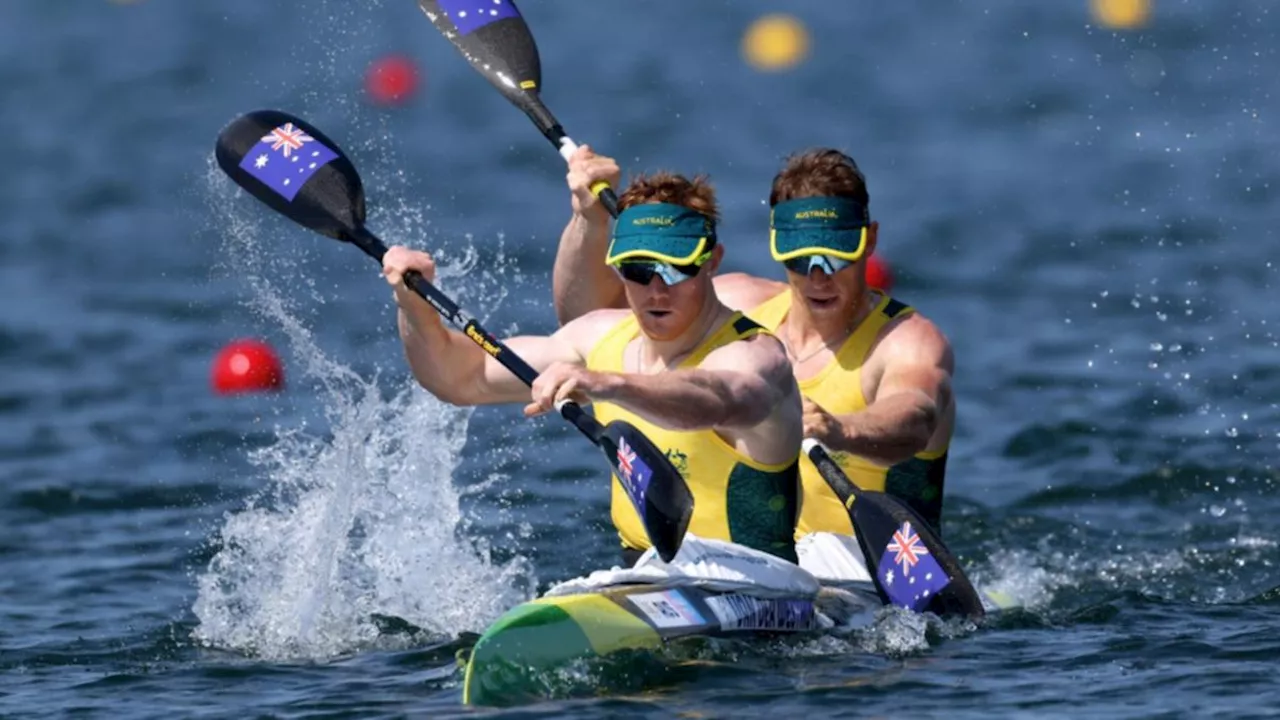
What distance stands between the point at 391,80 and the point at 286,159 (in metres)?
14.9

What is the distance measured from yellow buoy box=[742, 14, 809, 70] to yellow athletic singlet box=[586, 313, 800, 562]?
57.1 ft

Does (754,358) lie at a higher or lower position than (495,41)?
lower

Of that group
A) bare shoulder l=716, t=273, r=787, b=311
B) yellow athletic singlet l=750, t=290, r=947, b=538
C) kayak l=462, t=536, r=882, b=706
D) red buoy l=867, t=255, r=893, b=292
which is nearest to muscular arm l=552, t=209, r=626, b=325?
bare shoulder l=716, t=273, r=787, b=311

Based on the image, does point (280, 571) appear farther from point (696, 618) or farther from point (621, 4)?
point (621, 4)

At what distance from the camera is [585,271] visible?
9188mm

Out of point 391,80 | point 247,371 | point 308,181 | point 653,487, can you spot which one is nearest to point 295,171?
point 308,181

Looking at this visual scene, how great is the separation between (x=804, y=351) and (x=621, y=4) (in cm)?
1968

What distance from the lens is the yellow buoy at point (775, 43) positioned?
25.1 m

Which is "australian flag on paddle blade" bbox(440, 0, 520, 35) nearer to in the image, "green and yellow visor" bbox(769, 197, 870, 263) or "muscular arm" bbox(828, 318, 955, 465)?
"green and yellow visor" bbox(769, 197, 870, 263)

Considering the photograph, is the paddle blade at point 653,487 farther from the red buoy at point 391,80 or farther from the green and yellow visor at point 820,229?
the red buoy at point 391,80

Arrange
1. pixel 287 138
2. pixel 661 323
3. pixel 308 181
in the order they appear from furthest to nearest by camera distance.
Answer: pixel 287 138 < pixel 308 181 < pixel 661 323

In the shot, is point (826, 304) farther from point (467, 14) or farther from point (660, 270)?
point (467, 14)

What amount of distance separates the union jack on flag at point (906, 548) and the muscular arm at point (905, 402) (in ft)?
1.03

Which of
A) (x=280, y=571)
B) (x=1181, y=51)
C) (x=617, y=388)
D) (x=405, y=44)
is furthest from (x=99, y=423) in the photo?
(x=1181, y=51)
